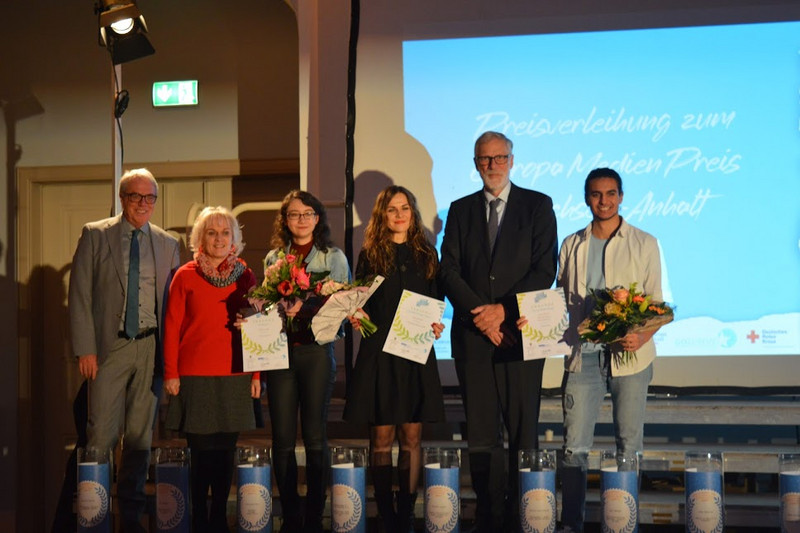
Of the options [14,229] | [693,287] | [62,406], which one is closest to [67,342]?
[62,406]

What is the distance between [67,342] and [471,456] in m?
3.70

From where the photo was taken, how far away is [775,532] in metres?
4.30

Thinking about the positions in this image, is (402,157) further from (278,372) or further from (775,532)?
(775,532)

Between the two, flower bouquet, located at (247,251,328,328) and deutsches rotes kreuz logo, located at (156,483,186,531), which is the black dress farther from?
deutsches rotes kreuz logo, located at (156,483,186,531)

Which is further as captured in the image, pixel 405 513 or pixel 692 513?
pixel 405 513

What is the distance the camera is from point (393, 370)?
408cm

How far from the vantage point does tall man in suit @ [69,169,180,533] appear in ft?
14.3

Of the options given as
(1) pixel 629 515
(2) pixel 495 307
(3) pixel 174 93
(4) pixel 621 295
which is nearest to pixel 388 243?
(2) pixel 495 307

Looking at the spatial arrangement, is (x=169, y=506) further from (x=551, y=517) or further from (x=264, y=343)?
(x=551, y=517)

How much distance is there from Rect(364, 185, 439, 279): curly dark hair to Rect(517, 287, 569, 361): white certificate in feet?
1.46

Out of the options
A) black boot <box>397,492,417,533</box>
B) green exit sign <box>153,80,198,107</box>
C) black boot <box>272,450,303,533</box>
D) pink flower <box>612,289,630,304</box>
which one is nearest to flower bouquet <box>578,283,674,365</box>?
pink flower <box>612,289,630,304</box>

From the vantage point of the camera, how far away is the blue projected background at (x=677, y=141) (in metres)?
4.93

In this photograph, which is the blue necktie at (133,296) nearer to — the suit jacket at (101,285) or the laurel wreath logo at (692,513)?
the suit jacket at (101,285)

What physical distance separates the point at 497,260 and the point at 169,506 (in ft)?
5.38
